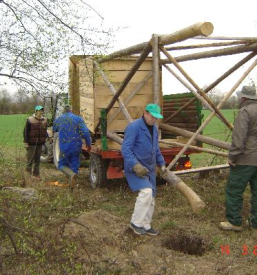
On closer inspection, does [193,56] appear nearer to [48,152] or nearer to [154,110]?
[154,110]

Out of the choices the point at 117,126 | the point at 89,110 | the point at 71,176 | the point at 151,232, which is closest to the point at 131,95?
the point at 117,126

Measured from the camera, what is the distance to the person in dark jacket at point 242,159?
5109mm

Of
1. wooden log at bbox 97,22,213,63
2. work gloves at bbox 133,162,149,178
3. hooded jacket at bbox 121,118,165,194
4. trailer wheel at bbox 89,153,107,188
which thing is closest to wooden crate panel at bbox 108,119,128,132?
trailer wheel at bbox 89,153,107,188

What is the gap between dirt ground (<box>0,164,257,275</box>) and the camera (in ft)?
12.4

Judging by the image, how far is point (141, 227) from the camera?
16.6 feet

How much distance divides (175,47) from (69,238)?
3.32 metres

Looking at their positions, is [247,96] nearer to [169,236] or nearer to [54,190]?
[169,236]

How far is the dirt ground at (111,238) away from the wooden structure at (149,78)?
2.87 feet

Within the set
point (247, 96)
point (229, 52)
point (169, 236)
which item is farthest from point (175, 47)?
point (169, 236)

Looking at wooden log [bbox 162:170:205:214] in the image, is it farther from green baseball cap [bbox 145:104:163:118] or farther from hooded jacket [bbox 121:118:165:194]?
green baseball cap [bbox 145:104:163:118]

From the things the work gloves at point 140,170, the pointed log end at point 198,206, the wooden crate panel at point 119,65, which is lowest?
the pointed log end at point 198,206

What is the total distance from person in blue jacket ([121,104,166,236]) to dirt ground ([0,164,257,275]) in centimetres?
32

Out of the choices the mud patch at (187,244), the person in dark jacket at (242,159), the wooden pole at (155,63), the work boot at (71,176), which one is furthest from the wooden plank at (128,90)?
the mud patch at (187,244)

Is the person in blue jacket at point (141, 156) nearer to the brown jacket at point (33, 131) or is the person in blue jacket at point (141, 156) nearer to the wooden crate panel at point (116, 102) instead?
the wooden crate panel at point (116, 102)
